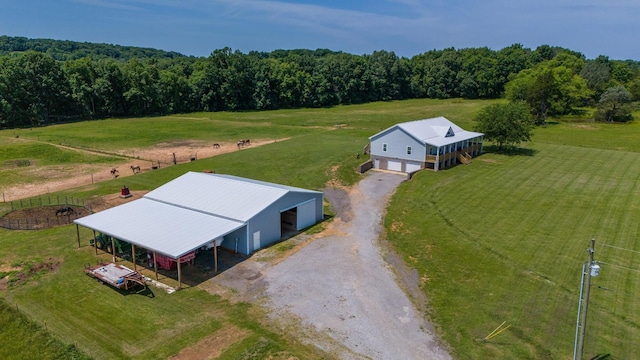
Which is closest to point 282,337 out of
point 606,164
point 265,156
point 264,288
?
point 264,288

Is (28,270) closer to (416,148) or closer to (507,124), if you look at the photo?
(416,148)

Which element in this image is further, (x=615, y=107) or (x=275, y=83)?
(x=275, y=83)

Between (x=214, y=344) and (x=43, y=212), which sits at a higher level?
(x=43, y=212)

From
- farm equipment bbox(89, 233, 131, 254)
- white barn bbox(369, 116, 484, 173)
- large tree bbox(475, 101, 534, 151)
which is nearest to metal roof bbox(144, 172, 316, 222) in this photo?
farm equipment bbox(89, 233, 131, 254)

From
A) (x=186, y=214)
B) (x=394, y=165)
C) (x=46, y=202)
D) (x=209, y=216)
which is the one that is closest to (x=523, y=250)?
(x=209, y=216)

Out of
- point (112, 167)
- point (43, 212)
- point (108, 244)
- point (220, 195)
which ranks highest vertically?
point (220, 195)

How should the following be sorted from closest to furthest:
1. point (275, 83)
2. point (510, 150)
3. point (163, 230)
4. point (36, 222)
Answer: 1. point (163, 230)
2. point (36, 222)
3. point (510, 150)
4. point (275, 83)
